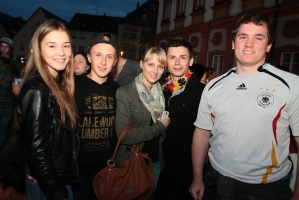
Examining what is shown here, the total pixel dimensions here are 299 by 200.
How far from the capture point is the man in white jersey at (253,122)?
6.14 feet

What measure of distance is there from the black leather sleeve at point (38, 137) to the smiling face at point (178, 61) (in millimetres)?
1709

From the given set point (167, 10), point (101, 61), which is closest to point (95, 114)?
point (101, 61)

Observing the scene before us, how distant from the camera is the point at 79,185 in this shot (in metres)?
2.37

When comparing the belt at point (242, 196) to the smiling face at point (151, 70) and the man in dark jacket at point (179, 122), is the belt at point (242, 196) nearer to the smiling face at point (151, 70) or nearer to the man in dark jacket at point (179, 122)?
the man in dark jacket at point (179, 122)

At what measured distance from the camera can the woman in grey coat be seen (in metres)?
2.47

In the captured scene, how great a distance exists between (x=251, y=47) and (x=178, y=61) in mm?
1054

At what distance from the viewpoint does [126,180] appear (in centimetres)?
236

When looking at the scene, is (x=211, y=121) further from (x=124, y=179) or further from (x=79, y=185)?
(x=79, y=185)

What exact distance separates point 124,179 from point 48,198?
803mm

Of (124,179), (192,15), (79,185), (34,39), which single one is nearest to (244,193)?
(124,179)

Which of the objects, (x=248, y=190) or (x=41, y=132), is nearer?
(x=41, y=132)

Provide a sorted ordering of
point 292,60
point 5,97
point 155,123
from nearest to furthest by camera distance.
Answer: point 155,123 < point 5,97 < point 292,60

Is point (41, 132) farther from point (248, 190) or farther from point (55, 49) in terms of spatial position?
point (248, 190)

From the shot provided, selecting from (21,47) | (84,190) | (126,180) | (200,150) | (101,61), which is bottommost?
(84,190)
